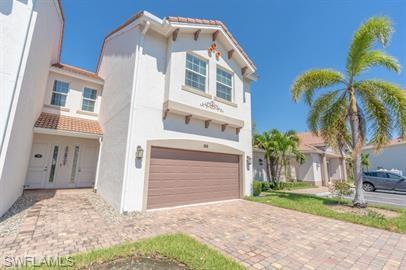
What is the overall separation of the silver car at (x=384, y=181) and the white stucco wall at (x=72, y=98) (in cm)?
2425

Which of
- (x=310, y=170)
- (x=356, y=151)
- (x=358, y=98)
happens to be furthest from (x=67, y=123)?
(x=310, y=170)

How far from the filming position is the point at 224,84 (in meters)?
10.3

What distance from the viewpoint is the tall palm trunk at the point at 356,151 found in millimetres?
8609

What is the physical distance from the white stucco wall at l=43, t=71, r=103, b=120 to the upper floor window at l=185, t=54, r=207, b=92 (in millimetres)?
7371

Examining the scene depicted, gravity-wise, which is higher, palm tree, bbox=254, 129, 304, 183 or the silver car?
palm tree, bbox=254, 129, 304, 183

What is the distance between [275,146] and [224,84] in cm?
903

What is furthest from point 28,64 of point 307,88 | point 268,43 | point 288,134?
point 288,134

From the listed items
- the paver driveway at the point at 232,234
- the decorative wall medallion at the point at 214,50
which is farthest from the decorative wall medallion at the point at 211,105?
the paver driveway at the point at 232,234

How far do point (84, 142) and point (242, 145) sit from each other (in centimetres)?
1019

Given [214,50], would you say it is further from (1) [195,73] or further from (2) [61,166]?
(2) [61,166]

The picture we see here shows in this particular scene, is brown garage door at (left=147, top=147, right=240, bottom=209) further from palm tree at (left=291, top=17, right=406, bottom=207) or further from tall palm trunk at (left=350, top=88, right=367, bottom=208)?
tall palm trunk at (left=350, top=88, right=367, bottom=208)

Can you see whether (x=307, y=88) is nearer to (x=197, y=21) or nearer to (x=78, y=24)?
(x=197, y=21)

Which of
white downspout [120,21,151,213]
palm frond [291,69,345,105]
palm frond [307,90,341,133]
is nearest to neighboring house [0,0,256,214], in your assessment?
white downspout [120,21,151,213]

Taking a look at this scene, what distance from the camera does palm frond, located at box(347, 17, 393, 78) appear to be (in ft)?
26.8
